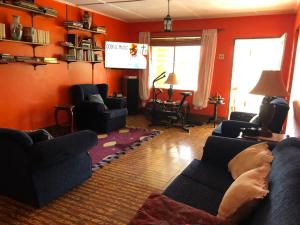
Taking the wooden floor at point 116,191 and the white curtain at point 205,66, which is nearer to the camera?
the wooden floor at point 116,191

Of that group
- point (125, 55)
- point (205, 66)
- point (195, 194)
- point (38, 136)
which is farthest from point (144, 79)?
point (195, 194)

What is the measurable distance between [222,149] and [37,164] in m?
1.67

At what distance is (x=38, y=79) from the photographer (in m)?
4.31

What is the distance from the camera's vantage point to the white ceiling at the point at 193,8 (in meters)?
4.38

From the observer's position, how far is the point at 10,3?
3.60 m

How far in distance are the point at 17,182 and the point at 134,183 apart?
120cm

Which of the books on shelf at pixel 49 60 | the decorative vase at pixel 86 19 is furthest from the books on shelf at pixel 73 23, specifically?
the books on shelf at pixel 49 60

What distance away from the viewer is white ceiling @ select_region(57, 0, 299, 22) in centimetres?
438

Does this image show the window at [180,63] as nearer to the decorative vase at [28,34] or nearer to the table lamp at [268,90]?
the decorative vase at [28,34]

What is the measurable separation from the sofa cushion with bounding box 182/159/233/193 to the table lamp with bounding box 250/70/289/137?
84 centimetres

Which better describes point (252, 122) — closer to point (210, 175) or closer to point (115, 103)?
point (210, 175)

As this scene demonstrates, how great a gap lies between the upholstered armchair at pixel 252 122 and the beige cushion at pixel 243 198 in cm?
160

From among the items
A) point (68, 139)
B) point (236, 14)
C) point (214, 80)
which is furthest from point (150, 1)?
point (68, 139)

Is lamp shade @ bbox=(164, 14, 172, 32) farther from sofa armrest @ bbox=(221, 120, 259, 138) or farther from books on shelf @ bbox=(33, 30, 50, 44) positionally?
books on shelf @ bbox=(33, 30, 50, 44)
